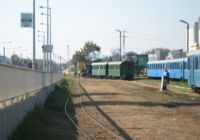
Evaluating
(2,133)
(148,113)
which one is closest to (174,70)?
(148,113)

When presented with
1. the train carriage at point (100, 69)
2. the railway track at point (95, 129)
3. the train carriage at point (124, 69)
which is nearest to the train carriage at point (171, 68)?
the train carriage at point (124, 69)

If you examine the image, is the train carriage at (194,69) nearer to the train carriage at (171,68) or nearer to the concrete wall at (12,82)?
the concrete wall at (12,82)

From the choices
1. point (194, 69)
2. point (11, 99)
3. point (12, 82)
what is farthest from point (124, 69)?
point (11, 99)

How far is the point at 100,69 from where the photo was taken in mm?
102562

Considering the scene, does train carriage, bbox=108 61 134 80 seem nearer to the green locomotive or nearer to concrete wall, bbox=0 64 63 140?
the green locomotive

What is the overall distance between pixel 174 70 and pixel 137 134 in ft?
170

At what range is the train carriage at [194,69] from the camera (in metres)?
35.0

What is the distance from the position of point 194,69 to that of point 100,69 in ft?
219

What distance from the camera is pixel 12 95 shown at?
16.7 m

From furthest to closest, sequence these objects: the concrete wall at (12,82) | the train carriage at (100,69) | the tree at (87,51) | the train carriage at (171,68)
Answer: the tree at (87,51)
the train carriage at (100,69)
the train carriage at (171,68)
the concrete wall at (12,82)

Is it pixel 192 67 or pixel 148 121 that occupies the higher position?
pixel 192 67

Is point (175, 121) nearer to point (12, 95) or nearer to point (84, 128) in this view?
point (84, 128)

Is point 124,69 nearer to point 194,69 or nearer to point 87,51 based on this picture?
point 194,69

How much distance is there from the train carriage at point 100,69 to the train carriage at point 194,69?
194ft
